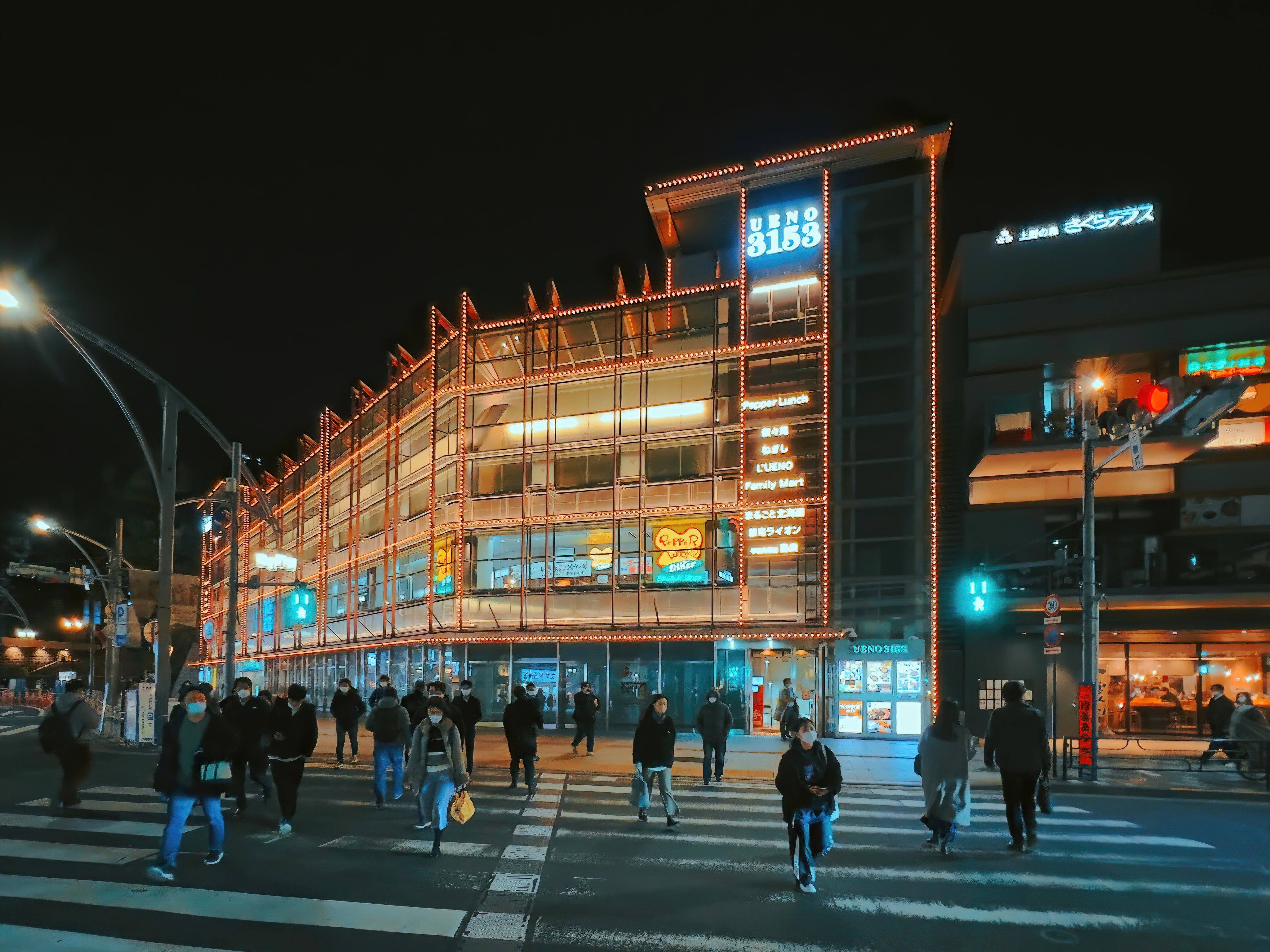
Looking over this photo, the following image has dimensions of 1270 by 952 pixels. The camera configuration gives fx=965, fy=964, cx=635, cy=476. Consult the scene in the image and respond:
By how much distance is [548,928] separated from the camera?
7.51 m

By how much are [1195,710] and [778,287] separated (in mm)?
16559

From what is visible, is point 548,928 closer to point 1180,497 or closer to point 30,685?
point 1180,497

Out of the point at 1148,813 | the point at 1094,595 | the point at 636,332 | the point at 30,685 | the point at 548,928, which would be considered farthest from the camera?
the point at 30,685

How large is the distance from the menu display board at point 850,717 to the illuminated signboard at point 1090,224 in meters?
14.1

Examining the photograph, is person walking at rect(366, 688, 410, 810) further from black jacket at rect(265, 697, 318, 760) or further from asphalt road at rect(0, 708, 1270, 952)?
black jacket at rect(265, 697, 318, 760)

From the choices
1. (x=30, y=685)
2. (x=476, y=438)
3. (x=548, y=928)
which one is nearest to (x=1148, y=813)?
(x=548, y=928)

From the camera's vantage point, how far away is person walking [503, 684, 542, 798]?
15.0 meters

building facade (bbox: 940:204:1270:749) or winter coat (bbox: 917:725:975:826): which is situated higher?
building facade (bbox: 940:204:1270:749)

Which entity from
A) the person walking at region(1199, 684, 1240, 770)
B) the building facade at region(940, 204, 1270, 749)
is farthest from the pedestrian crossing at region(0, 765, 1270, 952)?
the building facade at region(940, 204, 1270, 749)

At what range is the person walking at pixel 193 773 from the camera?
9227 millimetres

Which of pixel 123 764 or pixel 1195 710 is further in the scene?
pixel 1195 710

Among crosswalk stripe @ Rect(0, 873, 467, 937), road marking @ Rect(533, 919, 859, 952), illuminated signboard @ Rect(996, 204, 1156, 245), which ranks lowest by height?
crosswalk stripe @ Rect(0, 873, 467, 937)

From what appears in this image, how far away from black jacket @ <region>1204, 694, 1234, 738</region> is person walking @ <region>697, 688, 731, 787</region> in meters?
11.5

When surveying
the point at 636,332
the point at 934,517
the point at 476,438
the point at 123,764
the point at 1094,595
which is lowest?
the point at 123,764
